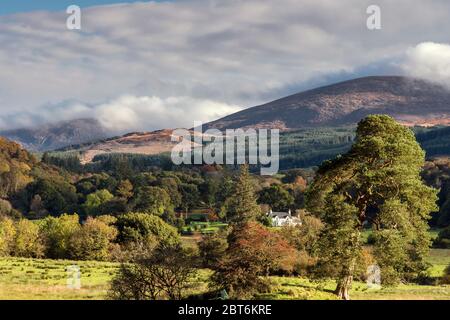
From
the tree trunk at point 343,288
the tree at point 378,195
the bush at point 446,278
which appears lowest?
the bush at point 446,278

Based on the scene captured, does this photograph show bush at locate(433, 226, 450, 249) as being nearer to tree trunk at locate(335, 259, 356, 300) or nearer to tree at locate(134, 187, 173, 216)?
tree at locate(134, 187, 173, 216)

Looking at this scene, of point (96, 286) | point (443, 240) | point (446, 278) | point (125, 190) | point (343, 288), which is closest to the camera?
point (343, 288)

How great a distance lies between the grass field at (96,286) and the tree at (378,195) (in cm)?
374

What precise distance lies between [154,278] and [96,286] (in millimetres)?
14503

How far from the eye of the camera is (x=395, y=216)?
34156 millimetres

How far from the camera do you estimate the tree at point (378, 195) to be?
3434cm

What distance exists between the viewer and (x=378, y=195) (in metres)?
35.5

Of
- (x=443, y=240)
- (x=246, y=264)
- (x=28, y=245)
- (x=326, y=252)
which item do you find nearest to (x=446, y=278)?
(x=246, y=264)

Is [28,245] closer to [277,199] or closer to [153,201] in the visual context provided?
[153,201]

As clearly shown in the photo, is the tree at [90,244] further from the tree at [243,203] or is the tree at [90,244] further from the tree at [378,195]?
the tree at [378,195]

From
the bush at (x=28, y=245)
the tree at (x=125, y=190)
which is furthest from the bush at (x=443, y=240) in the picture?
the tree at (x=125, y=190)

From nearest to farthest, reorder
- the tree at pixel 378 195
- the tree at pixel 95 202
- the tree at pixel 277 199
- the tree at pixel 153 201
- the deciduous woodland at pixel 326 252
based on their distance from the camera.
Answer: the tree at pixel 378 195 < the deciduous woodland at pixel 326 252 < the tree at pixel 153 201 < the tree at pixel 95 202 < the tree at pixel 277 199
